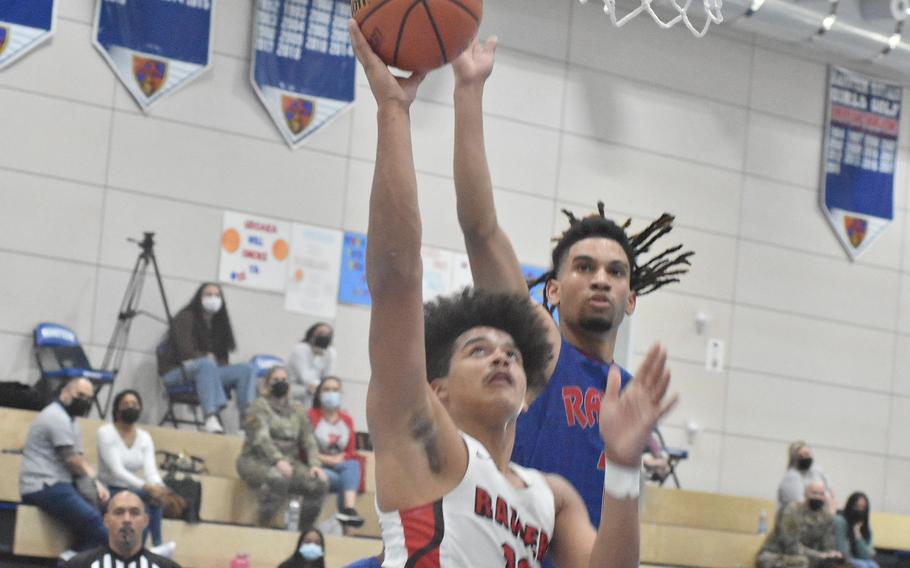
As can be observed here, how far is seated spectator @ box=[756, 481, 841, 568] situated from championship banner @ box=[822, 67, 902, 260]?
4.58m

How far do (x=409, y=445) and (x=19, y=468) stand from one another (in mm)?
7946

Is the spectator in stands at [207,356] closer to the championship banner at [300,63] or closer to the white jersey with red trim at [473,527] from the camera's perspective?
the championship banner at [300,63]

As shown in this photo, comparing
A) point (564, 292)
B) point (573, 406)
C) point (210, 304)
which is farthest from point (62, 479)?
point (573, 406)

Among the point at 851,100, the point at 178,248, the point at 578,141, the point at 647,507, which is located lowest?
the point at 647,507

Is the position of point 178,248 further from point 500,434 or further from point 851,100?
point 500,434

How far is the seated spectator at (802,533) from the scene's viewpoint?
496 inches

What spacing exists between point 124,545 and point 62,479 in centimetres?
126

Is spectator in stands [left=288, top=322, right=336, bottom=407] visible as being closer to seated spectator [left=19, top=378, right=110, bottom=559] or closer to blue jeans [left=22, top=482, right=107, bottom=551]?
seated spectator [left=19, top=378, right=110, bottom=559]

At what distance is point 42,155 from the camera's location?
12.6 metres

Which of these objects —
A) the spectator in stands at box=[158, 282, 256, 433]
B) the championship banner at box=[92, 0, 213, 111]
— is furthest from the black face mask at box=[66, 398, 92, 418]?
the championship banner at box=[92, 0, 213, 111]

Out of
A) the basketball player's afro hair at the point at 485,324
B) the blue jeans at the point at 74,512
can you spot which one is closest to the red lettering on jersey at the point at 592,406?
the basketball player's afro hair at the point at 485,324

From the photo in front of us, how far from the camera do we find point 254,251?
13.3 m

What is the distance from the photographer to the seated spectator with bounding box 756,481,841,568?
12594 millimetres

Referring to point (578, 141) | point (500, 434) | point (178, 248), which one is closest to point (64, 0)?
point (178, 248)
